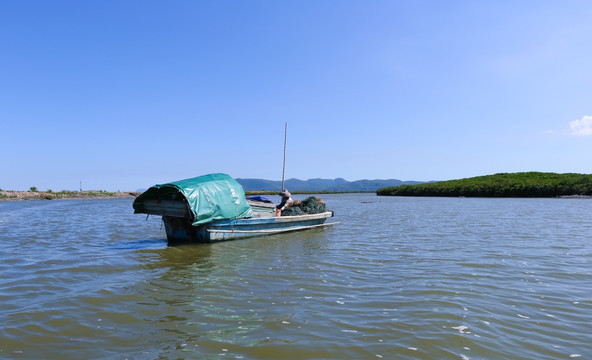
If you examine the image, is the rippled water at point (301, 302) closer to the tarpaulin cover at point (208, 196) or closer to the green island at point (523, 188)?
the tarpaulin cover at point (208, 196)

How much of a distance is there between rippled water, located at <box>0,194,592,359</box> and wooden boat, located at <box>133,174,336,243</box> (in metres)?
1.30

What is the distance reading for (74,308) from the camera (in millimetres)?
6562

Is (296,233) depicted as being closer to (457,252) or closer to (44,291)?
(457,252)

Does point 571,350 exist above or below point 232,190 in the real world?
below

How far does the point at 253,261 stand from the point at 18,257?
7.78 m

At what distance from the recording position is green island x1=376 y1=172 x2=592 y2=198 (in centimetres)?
5734

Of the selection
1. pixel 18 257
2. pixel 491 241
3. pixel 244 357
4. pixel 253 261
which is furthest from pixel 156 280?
pixel 491 241

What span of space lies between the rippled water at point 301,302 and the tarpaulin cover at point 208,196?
1.50 metres

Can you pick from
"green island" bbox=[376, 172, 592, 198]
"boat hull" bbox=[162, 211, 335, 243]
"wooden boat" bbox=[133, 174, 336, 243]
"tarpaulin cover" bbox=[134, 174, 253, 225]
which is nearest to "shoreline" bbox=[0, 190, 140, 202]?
"wooden boat" bbox=[133, 174, 336, 243]

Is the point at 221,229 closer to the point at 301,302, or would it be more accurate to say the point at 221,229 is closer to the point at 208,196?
the point at 208,196

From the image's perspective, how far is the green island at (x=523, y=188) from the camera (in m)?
57.3

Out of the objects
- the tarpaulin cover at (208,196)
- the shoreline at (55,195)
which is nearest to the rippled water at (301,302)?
the tarpaulin cover at (208,196)

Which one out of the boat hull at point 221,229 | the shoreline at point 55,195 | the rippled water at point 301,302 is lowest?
the rippled water at point 301,302

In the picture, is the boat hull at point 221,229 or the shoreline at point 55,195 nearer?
the boat hull at point 221,229
